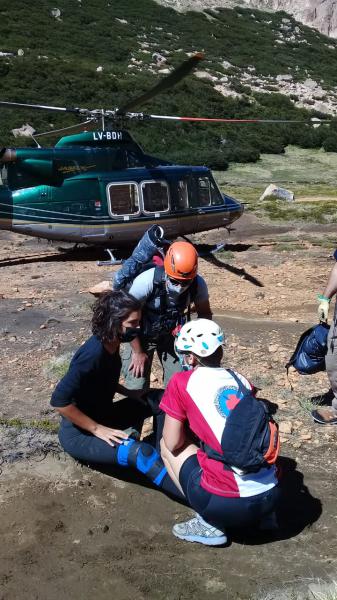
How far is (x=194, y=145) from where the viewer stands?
32625mm

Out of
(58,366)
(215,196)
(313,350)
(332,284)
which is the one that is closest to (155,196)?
(215,196)

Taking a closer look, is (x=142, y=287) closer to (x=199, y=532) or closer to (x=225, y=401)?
(x=225, y=401)

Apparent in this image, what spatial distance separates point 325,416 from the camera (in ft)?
18.0

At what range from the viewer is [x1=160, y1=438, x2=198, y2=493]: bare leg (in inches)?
151

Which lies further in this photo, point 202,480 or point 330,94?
point 330,94

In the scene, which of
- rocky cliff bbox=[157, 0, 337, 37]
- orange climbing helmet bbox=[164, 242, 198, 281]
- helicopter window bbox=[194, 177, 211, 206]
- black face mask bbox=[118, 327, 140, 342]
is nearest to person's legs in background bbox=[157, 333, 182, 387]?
orange climbing helmet bbox=[164, 242, 198, 281]

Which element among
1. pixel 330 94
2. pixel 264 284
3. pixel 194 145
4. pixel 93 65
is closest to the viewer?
pixel 264 284

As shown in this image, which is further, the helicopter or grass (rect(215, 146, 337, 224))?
grass (rect(215, 146, 337, 224))

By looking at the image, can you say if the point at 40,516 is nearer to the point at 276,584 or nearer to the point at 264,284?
the point at 276,584

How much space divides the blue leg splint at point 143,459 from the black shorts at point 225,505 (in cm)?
44

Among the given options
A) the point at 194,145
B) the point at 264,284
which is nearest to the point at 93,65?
the point at 194,145

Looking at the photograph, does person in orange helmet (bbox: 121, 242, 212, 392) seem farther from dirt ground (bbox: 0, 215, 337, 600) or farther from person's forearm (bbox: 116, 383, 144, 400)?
dirt ground (bbox: 0, 215, 337, 600)

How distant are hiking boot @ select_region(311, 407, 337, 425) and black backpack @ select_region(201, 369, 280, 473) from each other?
2.05 metres

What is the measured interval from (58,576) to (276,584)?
125 centimetres
